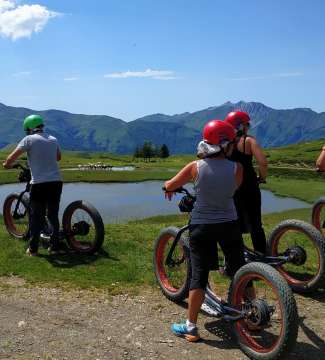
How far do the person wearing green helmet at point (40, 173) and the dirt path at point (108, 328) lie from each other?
229 cm

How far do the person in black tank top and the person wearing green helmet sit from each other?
4297 mm

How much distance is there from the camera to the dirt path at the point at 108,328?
6836mm

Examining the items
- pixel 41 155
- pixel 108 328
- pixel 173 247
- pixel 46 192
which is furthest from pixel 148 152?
pixel 108 328

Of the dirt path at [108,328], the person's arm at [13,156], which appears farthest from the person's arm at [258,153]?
the person's arm at [13,156]

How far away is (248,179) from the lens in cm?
970

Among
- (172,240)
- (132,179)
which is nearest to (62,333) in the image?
(172,240)

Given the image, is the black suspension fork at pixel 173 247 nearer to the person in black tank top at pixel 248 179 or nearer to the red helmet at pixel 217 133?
the person in black tank top at pixel 248 179

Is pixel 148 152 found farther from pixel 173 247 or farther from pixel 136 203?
pixel 173 247

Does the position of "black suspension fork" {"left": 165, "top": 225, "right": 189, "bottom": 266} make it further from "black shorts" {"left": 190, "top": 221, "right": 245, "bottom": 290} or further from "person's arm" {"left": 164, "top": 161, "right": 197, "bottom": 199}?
"person's arm" {"left": 164, "top": 161, "right": 197, "bottom": 199}

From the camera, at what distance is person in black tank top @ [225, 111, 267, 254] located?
9391 mm

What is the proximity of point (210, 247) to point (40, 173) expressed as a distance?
5.52 metres

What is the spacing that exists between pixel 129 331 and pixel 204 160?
9.58ft

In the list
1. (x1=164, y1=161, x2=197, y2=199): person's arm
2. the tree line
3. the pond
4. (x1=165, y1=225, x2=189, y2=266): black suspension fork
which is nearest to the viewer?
(x1=164, y1=161, x2=197, y2=199): person's arm

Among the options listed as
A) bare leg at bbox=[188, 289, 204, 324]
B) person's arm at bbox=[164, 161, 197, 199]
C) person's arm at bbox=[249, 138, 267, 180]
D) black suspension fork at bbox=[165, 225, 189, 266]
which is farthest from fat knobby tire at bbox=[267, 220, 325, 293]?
person's arm at bbox=[164, 161, 197, 199]
